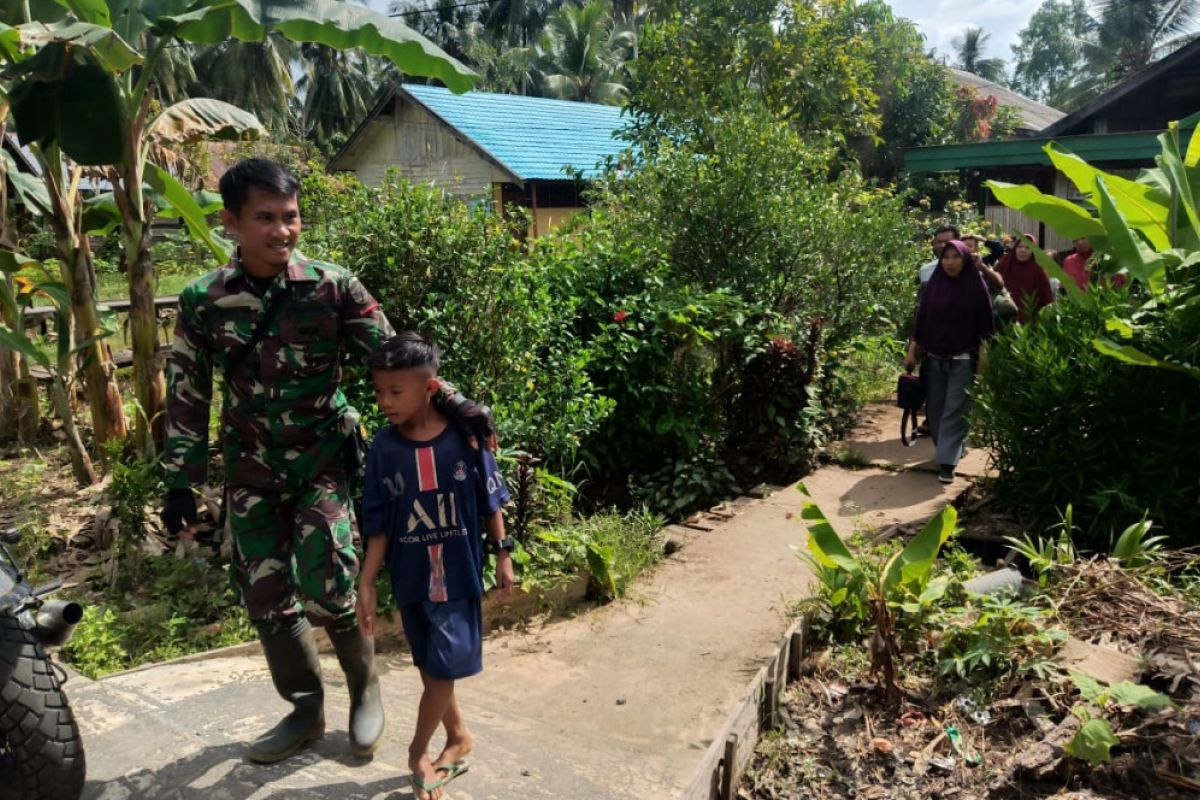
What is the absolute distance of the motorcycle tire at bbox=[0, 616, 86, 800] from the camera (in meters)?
2.38

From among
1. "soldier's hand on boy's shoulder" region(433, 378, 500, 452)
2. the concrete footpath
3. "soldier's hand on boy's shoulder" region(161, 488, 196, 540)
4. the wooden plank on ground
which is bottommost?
the concrete footpath

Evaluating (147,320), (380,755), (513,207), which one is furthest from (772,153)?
(380,755)

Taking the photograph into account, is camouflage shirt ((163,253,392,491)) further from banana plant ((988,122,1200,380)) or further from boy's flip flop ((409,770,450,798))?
banana plant ((988,122,1200,380))

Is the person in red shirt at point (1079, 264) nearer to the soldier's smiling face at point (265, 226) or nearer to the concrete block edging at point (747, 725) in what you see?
the concrete block edging at point (747, 725)

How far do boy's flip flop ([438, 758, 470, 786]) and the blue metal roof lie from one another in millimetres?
13655

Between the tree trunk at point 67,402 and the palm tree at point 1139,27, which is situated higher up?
the palm tree at point 1139,27

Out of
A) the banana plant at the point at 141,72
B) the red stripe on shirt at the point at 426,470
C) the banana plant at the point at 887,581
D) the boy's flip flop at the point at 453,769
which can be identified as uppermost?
the banana plant at the point at 141,72

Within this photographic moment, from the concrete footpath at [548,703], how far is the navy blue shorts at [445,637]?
0.41 meters

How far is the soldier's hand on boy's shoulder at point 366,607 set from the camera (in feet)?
8.84

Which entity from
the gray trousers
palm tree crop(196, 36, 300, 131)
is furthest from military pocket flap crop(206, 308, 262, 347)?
palm tree crop(196, 36, 300, 131)

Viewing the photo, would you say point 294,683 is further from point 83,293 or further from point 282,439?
point 83,293

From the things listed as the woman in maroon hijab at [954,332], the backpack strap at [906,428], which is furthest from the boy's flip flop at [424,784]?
the backpack strap at [906,428]

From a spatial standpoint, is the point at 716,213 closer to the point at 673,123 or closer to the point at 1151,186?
the point at 673,123

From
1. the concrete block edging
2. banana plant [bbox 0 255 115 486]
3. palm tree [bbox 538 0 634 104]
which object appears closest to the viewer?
the concrete block edging
